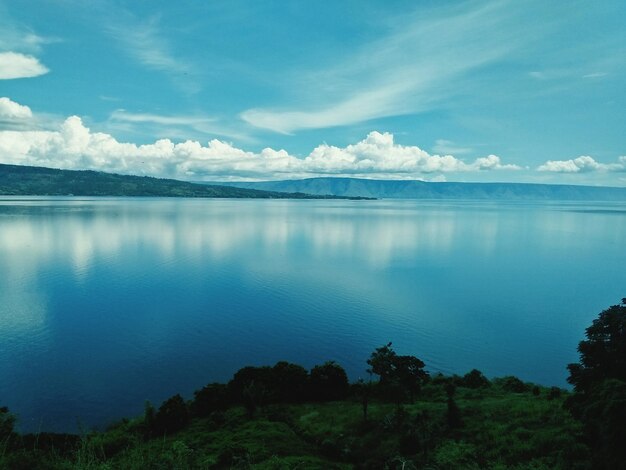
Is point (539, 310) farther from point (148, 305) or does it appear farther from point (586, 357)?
point (148, 305)

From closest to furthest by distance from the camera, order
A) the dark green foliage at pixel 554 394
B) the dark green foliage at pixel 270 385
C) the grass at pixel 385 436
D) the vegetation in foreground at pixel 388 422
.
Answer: the vegetation in foreground at pixel 388 422, the grass at pixel 385 436, the dark green foliage at pixel 554 394, the dark green foliage at pixel 270 385

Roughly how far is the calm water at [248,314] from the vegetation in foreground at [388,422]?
6260 mm

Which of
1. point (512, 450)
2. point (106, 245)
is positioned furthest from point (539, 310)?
point (106, 245)

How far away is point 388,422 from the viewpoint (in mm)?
44281

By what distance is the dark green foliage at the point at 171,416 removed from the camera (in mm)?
44594

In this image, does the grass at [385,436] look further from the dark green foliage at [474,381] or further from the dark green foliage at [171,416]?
the dark green foliage at [474,381]

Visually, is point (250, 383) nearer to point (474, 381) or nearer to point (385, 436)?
point (385, 436)

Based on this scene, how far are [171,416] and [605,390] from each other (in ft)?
140

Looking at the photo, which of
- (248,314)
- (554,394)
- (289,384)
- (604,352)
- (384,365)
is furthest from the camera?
(248,314)

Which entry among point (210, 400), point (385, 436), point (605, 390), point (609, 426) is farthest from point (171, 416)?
point (605, 390)

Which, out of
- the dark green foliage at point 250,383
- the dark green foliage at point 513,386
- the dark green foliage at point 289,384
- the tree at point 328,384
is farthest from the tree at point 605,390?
the dark green foliage at point 250,383

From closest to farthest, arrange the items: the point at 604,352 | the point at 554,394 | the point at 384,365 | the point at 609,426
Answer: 1. the point at 609,426
2. the point at 604,352
3. the point at 554,394
4. the point at 384,365

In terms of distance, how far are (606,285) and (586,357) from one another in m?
86.3

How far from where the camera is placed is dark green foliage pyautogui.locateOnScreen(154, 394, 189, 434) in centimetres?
4459
